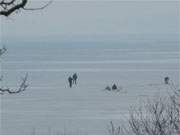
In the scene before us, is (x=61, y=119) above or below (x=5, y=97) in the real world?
below

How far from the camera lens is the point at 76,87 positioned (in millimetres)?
37844

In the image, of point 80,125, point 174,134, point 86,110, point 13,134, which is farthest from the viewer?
point 86,110

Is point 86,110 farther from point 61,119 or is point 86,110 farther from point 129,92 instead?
point 129,92

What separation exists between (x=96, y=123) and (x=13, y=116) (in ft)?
12.3

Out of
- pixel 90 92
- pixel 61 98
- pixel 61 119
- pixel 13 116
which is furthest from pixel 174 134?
pixel 90 92

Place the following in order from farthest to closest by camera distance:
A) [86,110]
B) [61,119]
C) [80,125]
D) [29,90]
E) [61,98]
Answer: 1. [29,90]
2. [61,98]
3. [86,110]
4. [61,119]
5. [80,125]

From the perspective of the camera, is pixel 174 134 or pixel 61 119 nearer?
pixel 174 134

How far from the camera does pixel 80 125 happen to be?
20781 millimetres

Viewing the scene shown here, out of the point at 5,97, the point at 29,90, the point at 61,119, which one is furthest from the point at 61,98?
the point at 61,119

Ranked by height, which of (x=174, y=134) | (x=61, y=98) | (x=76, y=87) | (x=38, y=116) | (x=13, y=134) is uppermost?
(x=76, y=87)

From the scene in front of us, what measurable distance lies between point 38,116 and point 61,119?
120 centimetres

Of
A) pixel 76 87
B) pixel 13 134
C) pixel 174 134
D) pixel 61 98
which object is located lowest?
pixel 174 134

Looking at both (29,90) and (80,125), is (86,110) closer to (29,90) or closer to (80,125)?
(80,125)

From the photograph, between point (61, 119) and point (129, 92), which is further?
point (129, 92)
